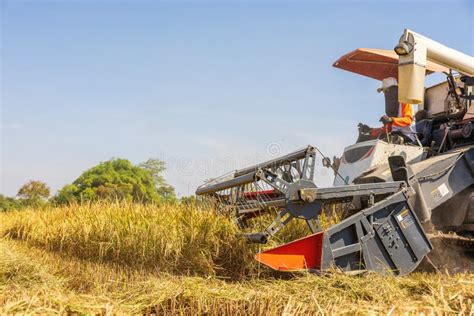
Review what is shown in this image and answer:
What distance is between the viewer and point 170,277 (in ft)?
19.9

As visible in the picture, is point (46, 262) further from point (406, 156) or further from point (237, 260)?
point (406, 156)

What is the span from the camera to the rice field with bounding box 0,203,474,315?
420 cm

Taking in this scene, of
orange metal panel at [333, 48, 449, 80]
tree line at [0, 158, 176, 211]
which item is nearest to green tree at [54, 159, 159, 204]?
tree line at [0, 158, 176, 211]

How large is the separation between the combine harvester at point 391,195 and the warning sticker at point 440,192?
Result: 11mm

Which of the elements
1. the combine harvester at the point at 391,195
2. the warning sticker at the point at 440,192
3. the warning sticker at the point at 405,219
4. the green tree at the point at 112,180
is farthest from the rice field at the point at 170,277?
the green tree at the point at 112,180

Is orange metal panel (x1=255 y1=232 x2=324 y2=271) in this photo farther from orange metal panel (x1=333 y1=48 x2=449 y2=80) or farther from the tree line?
the tree line

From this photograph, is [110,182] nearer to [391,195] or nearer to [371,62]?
[371,62]

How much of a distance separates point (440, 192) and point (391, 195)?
0.78 metres

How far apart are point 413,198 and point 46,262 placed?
205 inches

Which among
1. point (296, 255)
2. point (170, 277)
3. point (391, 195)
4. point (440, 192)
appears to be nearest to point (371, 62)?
point (440, 192)

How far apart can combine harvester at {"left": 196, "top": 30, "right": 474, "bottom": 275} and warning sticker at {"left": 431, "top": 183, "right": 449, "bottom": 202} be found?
1 cm

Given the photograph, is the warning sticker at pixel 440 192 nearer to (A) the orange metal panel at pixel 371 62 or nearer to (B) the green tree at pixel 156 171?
(A) the orange metal panel at pixel 371 62

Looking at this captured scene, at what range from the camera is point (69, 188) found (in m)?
19.9

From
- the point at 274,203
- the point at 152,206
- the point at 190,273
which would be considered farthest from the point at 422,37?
the point at 152,206
